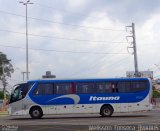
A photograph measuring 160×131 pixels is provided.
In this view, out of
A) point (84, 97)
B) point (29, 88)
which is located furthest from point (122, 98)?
point (29, 88)

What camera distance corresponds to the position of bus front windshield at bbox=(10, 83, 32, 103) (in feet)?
102

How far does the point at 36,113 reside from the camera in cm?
3102

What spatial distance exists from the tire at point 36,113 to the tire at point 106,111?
449cm

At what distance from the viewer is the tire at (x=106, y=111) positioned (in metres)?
31.0

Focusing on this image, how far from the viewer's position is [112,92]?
3141 cm

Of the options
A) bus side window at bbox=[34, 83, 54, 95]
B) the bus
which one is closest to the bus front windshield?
the bus

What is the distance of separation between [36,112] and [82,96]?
3.57 metres

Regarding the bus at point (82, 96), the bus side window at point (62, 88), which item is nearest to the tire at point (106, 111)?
the bus at point (82, 96)

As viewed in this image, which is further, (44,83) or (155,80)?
(155,80)

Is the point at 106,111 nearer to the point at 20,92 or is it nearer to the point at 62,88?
the point at 62,88

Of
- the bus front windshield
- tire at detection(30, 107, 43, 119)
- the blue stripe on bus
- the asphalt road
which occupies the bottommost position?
the asphalt road

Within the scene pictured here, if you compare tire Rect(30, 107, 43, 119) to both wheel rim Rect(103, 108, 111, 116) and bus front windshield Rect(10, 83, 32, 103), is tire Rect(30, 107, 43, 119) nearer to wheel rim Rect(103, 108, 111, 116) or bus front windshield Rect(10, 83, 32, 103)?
bus front windshield Rect(10, 83, 32, 103)

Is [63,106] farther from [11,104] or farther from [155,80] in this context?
[155,80]

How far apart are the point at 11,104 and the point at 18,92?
3.33ft
